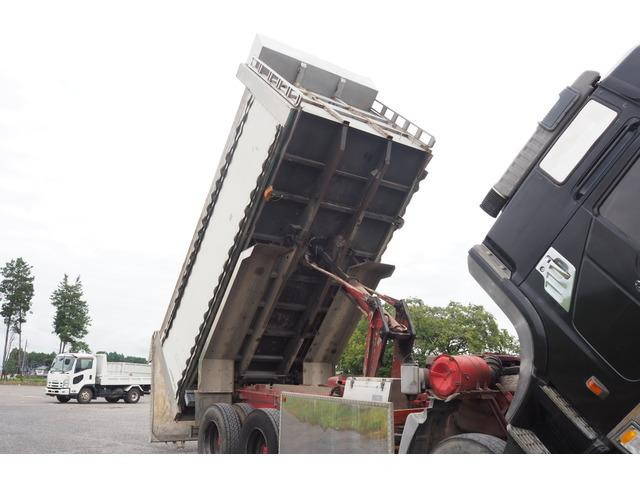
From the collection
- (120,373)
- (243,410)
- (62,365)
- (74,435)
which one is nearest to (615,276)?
(243,410)

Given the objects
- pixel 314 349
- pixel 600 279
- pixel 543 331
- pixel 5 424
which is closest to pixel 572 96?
pixel 600 279

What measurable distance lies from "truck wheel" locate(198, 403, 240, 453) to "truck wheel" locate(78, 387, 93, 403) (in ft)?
54.6

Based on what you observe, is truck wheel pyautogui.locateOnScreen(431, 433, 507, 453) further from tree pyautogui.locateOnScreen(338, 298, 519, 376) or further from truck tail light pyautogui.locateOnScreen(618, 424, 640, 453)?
tree pyautogui.locateOnScreen(338, 298, 519, 376)

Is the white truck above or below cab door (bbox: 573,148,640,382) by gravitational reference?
below

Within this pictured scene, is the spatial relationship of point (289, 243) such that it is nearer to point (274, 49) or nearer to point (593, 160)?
point (274, 49)

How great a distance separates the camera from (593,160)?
9.68ft

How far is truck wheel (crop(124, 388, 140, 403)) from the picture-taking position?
24.0 meters

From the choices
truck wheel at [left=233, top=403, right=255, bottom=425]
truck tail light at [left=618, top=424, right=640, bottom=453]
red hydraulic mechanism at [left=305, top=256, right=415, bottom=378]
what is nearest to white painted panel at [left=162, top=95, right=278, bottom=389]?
truck wheel at [left=233, top=403, right=255, bottom=425]

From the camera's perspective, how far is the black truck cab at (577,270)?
2686 mm

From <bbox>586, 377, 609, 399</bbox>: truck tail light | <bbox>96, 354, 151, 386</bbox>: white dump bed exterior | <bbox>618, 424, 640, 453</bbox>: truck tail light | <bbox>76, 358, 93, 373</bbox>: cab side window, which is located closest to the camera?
<bbox>618, 424, 640, 453</bbox>: truck tail light

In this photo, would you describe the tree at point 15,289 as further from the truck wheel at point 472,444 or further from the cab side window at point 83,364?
the truck wheel at point 472,444

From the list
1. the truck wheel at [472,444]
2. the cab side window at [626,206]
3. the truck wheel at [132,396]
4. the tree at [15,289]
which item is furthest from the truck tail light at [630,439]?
the tree at [15,289]

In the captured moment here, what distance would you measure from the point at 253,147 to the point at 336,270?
69.0 inches

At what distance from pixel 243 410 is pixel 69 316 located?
40946mm
